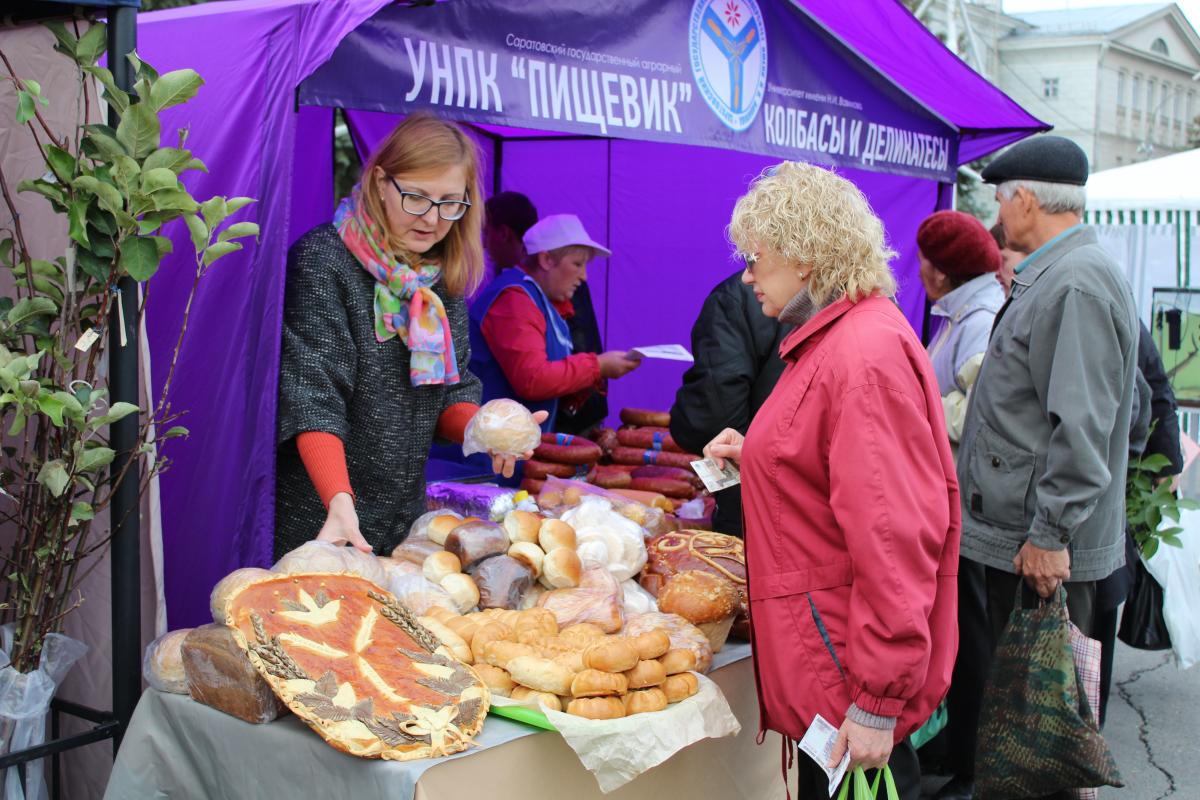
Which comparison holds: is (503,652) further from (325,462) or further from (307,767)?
(325,462)

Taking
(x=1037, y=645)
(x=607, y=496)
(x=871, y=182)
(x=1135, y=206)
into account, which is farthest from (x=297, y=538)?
(x=1135, y=206)

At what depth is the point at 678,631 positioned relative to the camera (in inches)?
99.8

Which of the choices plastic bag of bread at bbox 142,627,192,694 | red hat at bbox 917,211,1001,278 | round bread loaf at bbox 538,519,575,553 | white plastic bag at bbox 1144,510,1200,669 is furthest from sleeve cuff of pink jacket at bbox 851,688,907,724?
Answer: white plastic bag at bbox 1144,510,1200,669

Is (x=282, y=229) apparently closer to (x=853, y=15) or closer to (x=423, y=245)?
(x=423, y=245)

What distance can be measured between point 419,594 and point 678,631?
612 millimetres

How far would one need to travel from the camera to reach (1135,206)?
741 cm

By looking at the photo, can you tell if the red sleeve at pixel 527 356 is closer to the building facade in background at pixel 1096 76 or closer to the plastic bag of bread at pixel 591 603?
the plastic bag of bread at pixel 591 603

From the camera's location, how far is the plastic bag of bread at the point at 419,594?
2566mm

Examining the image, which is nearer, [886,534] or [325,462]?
[886,534]

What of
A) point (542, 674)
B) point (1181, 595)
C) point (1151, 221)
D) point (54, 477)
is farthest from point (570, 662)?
point (1151, 221)

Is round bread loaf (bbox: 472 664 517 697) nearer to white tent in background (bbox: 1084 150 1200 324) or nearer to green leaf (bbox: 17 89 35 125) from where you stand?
green leaf (bbox: 17 89 35 125)

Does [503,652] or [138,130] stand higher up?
[138,130]

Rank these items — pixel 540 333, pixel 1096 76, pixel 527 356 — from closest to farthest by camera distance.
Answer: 1. pixel 527 356
2. pixel 540 333
3. pixel 1096 76

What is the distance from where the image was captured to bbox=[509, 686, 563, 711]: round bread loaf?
7.16 feet
